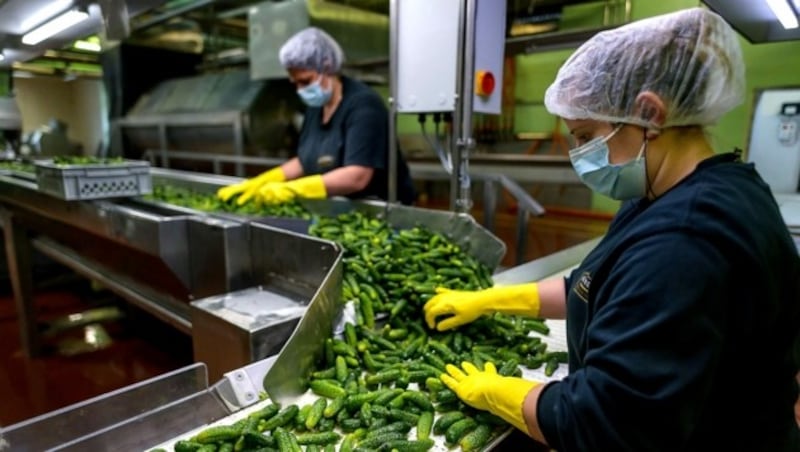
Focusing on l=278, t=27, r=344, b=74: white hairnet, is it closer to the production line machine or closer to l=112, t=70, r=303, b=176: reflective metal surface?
the production line machine

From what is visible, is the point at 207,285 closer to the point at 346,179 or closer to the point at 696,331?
the point at 346,179

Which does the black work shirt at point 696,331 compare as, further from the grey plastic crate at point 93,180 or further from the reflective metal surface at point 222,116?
the reflective metal surface at point 222,116

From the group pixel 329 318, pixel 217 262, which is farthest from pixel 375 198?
pixel 329 318

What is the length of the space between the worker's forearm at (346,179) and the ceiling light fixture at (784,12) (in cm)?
196

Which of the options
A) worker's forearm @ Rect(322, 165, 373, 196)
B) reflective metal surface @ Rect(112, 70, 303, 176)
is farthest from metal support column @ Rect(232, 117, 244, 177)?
worker's forearm @ Rect(322, 165, 373, 196)

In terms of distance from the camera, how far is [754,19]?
7.41 ft

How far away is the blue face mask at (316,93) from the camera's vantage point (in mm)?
2984

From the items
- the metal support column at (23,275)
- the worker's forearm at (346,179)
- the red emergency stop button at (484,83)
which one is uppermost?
the red emergency stop button at (484,83)

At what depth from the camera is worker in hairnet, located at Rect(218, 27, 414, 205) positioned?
2.81m

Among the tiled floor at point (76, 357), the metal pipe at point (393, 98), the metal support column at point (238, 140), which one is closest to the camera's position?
the metal pipe at point (393, 98)

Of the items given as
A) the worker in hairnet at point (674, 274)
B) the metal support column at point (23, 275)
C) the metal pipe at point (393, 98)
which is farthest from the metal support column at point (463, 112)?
the metal support column at point (23, 275)

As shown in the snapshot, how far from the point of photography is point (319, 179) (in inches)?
110

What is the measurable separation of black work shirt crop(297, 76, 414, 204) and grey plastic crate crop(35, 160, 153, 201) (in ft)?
3.24

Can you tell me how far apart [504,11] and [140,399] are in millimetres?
2117
